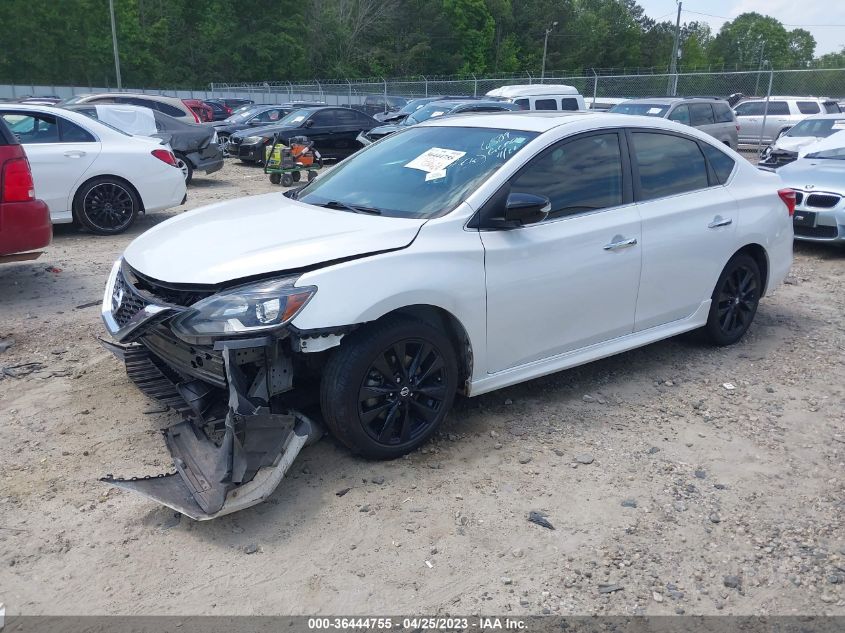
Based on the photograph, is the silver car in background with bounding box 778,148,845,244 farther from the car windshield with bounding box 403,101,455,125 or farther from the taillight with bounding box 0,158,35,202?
the car windshield with bounding box 403,101,455,125

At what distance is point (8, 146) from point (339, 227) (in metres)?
3.80

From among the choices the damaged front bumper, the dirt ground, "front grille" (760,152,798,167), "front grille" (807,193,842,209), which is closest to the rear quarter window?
the dirt ground

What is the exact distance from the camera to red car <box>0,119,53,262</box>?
611cm

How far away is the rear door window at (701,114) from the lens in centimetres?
1659

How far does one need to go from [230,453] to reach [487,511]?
120 cm

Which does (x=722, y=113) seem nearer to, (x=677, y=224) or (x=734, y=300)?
(x=734, y=300)

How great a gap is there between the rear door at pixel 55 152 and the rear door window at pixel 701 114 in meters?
12.7

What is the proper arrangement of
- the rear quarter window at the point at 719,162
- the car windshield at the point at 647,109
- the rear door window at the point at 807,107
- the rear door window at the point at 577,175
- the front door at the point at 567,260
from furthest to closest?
the rear door window at the point at 807,107
the car windshield at the point at 647,109
the rear quarter window at the point at 719,162
the rear door window at the point at 577,175
the front door at the point at 567,260

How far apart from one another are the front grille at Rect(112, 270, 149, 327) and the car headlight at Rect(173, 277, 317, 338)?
0.45 meters

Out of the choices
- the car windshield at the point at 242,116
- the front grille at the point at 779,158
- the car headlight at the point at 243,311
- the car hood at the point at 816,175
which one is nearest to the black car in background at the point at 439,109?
the car windshield at the point at 242,116

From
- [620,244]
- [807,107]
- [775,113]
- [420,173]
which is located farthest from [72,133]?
[807,107]

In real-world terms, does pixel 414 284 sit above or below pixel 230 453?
above

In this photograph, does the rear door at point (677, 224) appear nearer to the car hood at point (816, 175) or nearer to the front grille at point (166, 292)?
the front grille at point (166, 292)

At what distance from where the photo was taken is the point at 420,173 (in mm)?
4441
